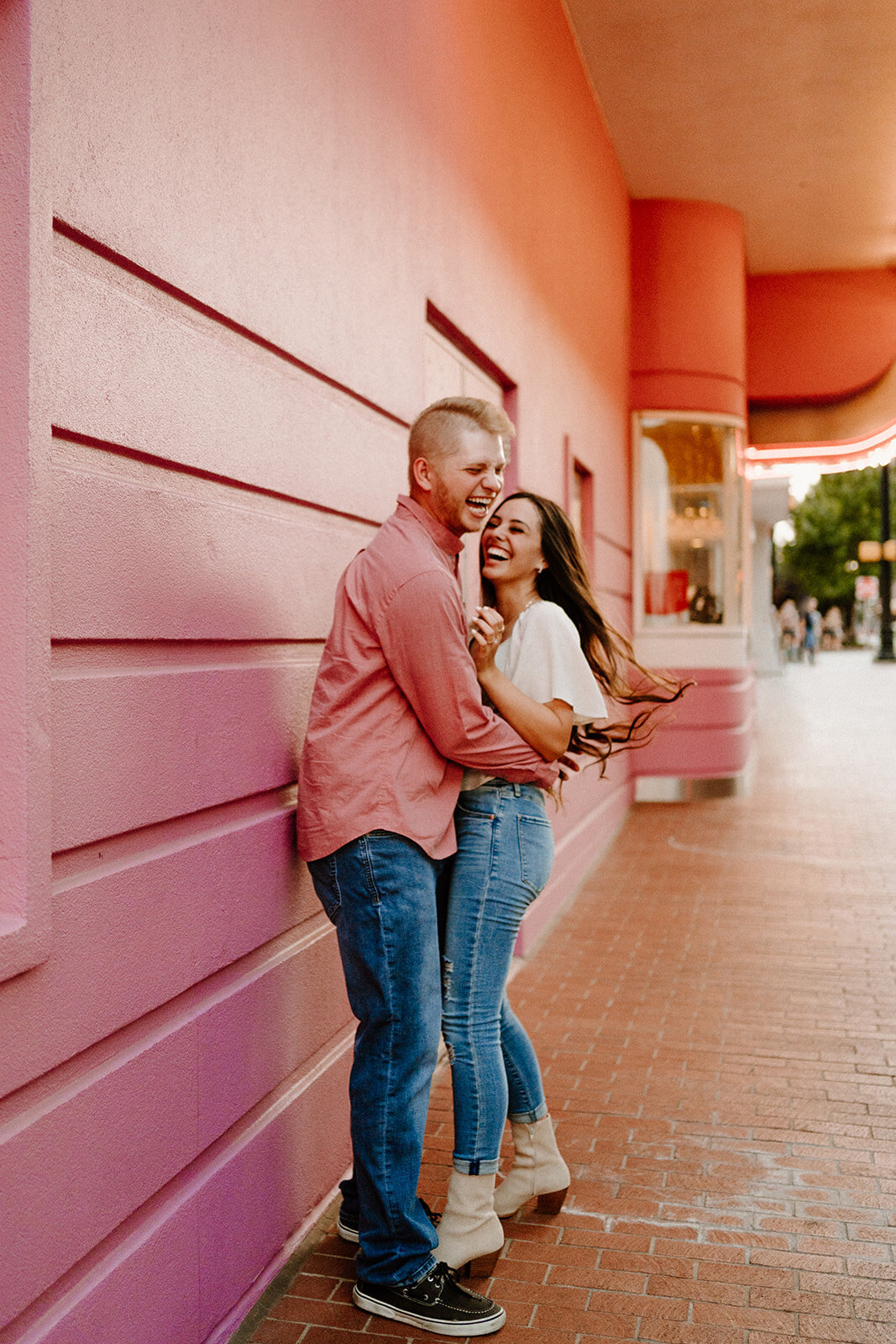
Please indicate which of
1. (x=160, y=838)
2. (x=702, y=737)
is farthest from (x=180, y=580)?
(x=702, y=737)

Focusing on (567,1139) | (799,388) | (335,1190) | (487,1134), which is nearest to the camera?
(487,1134)

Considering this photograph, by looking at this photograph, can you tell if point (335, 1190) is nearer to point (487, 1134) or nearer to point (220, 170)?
point (487, 1134)

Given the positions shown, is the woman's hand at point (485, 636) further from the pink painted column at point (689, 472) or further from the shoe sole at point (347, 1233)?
the pink painted column at point (689, 472)

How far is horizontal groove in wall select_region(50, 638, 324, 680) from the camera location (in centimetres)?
209

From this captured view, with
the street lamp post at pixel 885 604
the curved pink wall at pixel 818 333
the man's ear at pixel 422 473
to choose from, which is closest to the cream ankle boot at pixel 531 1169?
the man's ear at pixel 422 473

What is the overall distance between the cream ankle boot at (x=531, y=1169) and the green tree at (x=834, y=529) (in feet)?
208

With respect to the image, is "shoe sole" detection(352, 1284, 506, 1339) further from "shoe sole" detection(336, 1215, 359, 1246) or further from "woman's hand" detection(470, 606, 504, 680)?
"woman's hand" detection(470, 606, 504, 680)

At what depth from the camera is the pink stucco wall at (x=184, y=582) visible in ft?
6.47

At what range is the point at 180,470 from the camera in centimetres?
252

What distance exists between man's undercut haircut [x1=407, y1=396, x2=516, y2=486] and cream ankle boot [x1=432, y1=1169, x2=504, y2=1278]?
5.73 feet

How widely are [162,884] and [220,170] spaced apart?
1.57m

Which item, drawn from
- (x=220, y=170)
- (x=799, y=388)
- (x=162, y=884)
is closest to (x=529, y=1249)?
(x=162, y=884)

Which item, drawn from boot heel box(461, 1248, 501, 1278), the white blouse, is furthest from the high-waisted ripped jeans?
boot heel box(461, 1248, 501, 1278)

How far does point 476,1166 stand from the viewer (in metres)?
2.96
